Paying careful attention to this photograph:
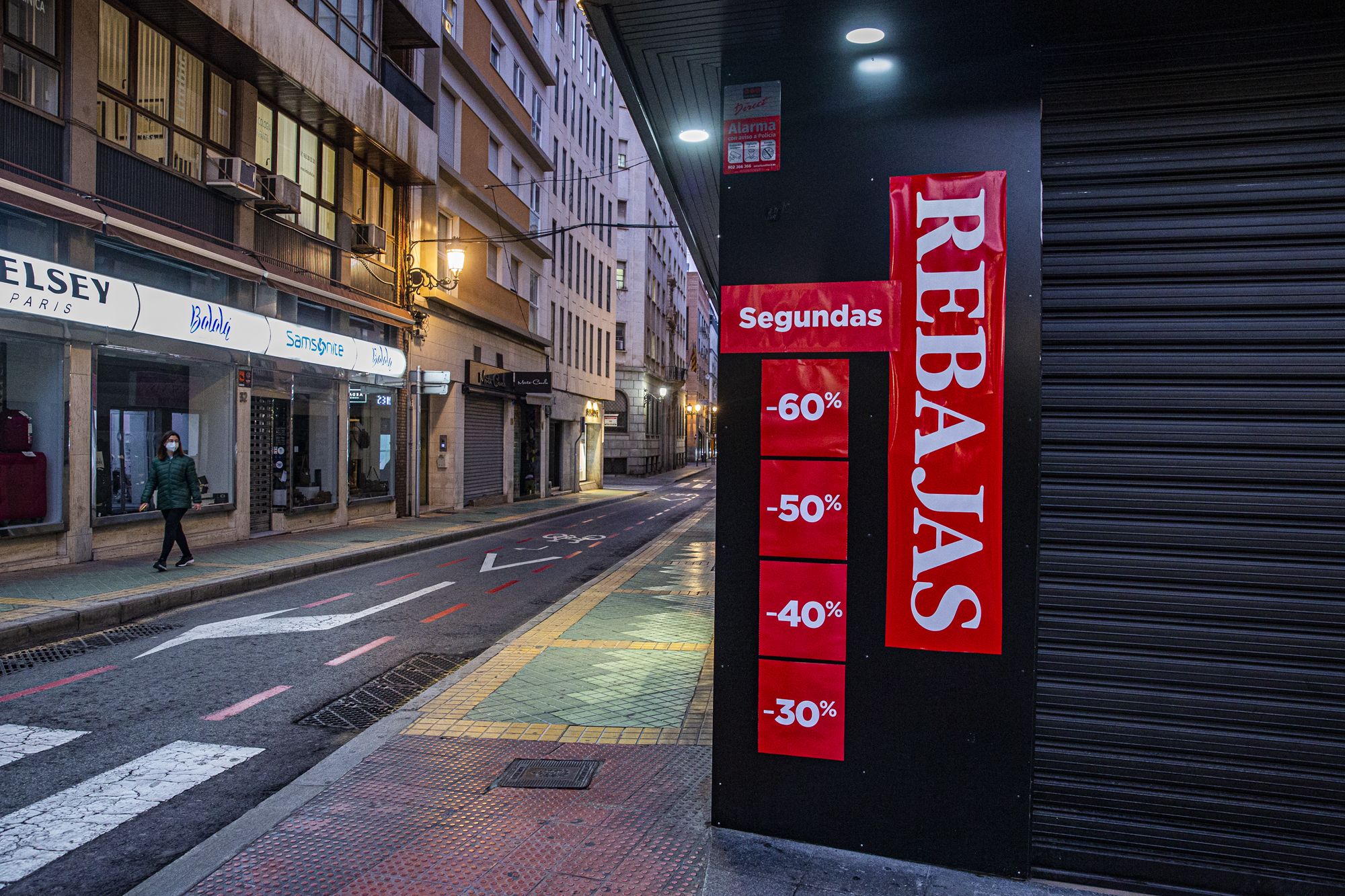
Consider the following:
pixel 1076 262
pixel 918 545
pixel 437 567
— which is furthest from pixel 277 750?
pixel 437 567

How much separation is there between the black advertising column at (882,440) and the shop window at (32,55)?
1209 cm

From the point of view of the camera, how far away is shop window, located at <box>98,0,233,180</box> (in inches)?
512

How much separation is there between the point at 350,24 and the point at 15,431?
1188cm

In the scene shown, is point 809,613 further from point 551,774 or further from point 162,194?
point 162,194

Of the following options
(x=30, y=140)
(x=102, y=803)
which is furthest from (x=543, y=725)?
(x=30, y=140)

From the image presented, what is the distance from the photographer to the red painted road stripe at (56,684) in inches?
250

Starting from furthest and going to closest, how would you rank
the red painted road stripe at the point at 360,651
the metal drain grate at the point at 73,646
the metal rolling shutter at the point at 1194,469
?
1. the red painted road stripe at the point at 360,651
2. the metal drain grate at the point at 73,646
3. the metal rolling shutter at the point at 1194,469

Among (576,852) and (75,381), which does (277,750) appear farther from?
(75,381)

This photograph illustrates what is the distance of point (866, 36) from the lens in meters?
3.50

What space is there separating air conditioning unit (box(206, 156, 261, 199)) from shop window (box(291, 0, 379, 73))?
381cm

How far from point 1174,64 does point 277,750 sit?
19.5ft

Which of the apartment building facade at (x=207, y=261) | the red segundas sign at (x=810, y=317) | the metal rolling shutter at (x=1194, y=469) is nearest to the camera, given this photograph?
the metal rolling shutter at (x=1194, y=469)

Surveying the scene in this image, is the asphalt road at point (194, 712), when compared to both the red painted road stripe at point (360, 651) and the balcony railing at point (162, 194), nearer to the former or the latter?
the red painted road stripe at point (360, 651)

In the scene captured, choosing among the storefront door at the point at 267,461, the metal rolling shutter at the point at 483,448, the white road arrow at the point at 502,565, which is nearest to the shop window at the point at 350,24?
the storefront door at the point at 267,461
